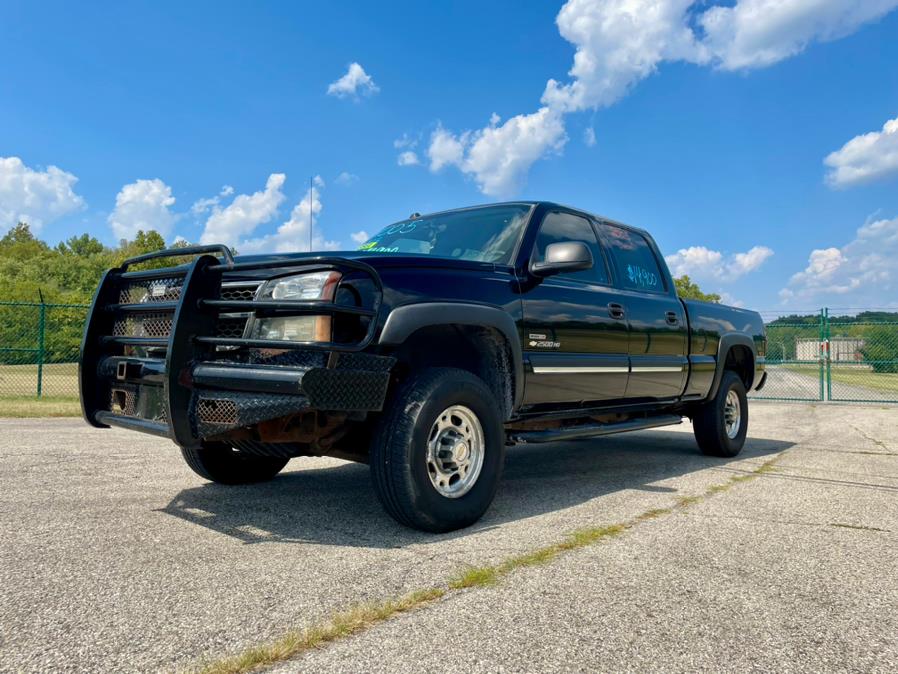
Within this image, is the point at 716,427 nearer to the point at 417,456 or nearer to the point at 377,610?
the point at 417,456

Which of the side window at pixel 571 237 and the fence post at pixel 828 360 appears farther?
the fence post at pixel 828 360

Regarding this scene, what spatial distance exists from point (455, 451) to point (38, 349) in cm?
1215

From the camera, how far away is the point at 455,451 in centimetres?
368

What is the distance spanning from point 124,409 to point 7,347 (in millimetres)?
11981

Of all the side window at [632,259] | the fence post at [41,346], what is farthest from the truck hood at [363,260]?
the fence post at [41,346]

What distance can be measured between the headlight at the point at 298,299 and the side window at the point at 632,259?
298cm

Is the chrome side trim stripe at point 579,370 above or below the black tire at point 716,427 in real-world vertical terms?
above

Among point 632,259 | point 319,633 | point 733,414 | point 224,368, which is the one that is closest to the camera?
point 319,633

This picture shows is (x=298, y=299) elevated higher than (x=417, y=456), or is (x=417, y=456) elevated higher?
(x=298, y=299)

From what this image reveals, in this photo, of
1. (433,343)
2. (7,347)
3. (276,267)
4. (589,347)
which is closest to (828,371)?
(589,347)

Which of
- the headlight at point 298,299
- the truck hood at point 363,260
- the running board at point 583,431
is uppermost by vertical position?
the truck hood at point 363,260

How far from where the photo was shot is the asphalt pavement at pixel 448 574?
213cm

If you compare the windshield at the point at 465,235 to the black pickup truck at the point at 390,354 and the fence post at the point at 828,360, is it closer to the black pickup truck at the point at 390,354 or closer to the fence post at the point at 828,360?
the black pickup truck at the point at 390,354

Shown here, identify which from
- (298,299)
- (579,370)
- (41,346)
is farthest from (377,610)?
(41,346)
